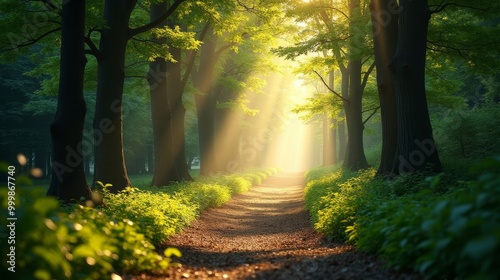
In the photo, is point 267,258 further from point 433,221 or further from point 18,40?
point 18,40

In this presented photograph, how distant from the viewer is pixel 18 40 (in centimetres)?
991

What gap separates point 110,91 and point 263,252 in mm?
6167

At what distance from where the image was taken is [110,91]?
10.7 metres

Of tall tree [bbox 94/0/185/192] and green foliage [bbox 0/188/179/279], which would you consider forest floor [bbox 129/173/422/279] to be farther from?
tall tree [bbox 94/0/185/192]

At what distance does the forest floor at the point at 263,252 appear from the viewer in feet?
17.4

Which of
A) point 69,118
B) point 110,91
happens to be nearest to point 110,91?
point 110,91

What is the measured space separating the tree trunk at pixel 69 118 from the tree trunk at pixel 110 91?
2098mm

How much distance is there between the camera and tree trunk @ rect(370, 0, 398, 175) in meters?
11.9

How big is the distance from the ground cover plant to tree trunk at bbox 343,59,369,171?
425 inches
